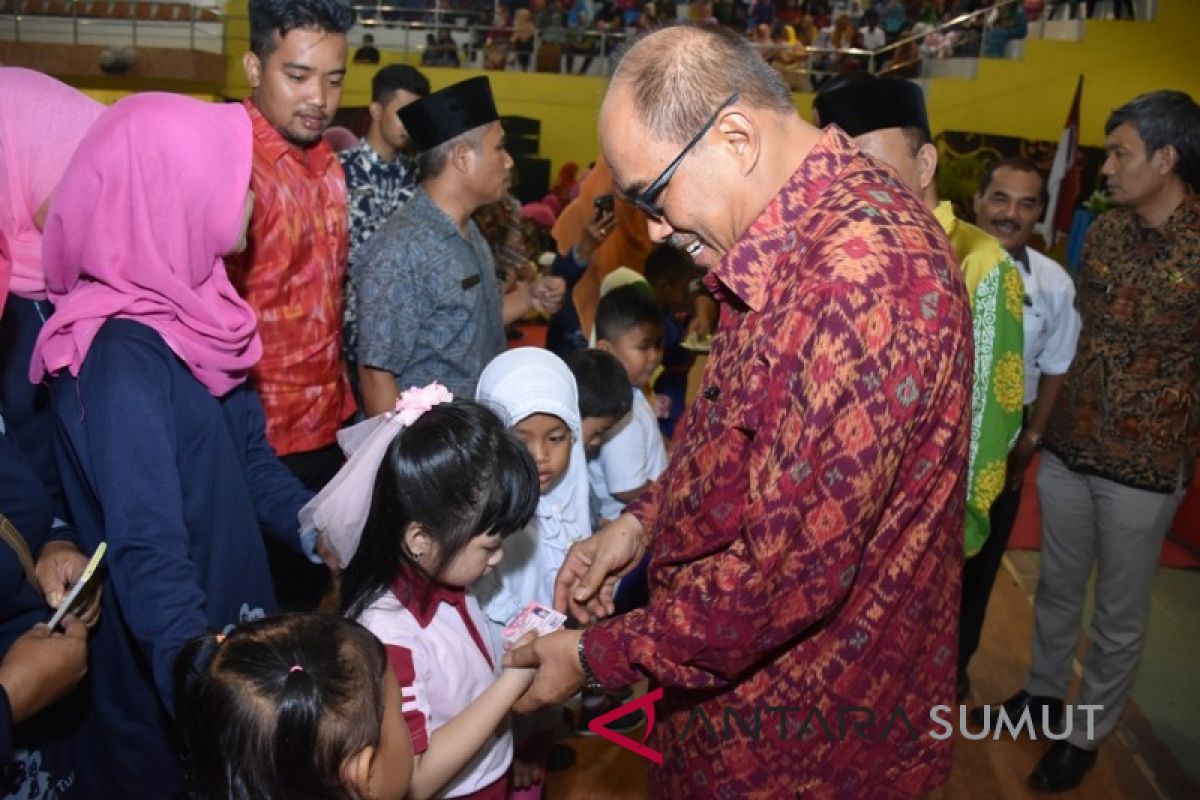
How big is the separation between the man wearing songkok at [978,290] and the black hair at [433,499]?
4.00 feet

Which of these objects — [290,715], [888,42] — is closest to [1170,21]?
[888,42]

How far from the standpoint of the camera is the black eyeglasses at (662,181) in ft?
4.27

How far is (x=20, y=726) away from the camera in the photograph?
1.66 metres

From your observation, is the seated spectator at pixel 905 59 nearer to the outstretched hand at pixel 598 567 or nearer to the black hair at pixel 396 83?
the black hair at pixel 396 83

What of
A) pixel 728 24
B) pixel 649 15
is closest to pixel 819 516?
pixel 728 24

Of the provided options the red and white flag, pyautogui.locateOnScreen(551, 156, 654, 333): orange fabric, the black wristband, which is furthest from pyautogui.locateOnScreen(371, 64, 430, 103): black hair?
the red and white flag

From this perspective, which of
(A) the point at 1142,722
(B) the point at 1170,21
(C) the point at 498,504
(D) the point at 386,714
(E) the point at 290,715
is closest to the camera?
(E) the point at 290,715

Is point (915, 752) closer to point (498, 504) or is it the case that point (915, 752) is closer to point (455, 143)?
point (498, 504)

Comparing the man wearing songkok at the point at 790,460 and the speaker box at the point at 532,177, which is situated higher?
the man wearing songkok at the point at 790,460

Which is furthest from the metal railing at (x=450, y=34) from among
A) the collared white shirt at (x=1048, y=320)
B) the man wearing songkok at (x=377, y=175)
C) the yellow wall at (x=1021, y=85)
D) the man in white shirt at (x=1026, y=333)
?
the collared white shirt at (x=1048, y=320)

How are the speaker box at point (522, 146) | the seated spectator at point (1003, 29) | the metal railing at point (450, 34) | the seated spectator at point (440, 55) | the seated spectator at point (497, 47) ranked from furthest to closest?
the seated spectator at point (497, 47) < the seated spectator at point (440, 55) < the speaker box at point (522, 146) < the metal railing at point (450, 34) < the seated spectator at point (1003, 29)

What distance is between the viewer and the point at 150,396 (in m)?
1.56

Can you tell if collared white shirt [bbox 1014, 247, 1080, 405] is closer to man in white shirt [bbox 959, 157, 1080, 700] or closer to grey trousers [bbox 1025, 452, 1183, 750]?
man in white shirt [bbox 959, 157, 1080, 700]

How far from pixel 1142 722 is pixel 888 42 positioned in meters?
12.2
